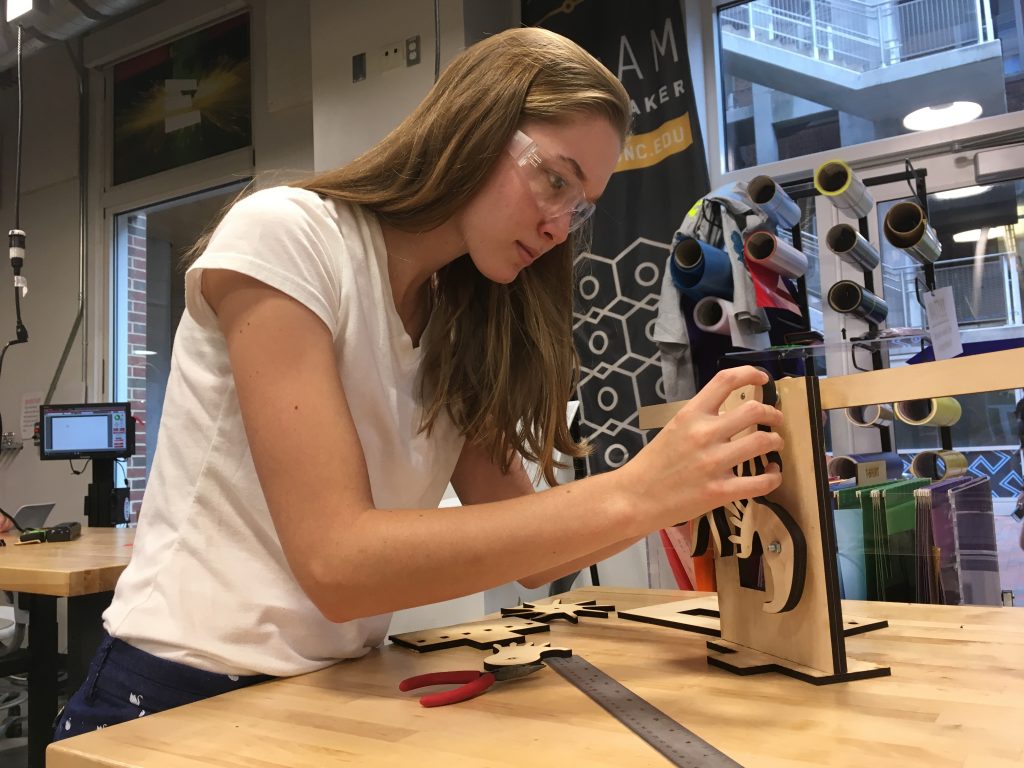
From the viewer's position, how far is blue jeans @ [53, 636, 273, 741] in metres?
0.83

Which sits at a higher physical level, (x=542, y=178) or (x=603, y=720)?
(x=542, y=178)

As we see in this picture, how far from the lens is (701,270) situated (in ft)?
7.55

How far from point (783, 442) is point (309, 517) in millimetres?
472

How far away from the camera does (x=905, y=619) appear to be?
3.51 ft

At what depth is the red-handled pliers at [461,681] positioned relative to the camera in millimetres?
749

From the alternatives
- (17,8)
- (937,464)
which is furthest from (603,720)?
(17,8)

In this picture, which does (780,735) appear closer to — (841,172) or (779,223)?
(841,172)

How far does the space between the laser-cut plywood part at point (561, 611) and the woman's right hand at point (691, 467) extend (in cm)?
44

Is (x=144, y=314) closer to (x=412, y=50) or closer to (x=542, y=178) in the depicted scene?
(x=412, y=50)

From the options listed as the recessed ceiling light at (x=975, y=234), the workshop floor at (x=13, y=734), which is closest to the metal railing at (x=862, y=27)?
the recessed ceiling light at (x=975, y=234)

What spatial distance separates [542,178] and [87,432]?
317 centimetres

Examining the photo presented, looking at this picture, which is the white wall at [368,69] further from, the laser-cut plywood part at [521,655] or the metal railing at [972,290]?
the laser-cut plywood part at [521,655]

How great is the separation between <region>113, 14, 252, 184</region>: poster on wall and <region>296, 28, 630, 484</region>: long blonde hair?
374 centimetres

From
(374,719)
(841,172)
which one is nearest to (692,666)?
(374,719)
